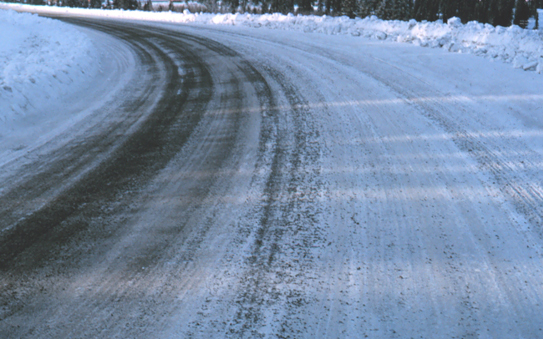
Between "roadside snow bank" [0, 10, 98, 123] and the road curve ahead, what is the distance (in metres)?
1.05

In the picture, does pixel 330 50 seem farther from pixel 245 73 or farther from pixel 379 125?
pixel 379 125

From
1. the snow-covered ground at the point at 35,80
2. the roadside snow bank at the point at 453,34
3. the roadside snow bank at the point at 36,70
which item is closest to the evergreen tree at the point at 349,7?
the roadside snow bank at the point at 453,34

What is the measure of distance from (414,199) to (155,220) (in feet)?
7.12

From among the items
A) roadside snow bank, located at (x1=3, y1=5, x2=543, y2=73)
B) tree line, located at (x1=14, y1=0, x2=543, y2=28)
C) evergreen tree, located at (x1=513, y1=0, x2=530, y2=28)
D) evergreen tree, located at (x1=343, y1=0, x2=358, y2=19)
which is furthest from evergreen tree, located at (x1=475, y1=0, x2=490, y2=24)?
roadside snow bank, located at (x1=3, y1=5, x2=543, y2=73)

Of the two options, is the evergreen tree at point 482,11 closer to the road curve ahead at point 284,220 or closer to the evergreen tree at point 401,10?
the evergreen tree at point 401,10

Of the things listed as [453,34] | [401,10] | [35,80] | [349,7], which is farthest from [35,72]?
[401,10]

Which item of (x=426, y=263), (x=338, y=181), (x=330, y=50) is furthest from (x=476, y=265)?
(x=330, y=50)

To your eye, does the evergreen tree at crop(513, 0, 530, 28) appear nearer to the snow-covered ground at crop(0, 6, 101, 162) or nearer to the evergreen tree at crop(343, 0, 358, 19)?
the evergreen tree at crop(343, 0, 358, 19)

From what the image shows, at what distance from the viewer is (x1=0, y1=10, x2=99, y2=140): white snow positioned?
5.50 metres

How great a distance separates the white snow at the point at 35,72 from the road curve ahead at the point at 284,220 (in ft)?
3.23

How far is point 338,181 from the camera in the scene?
357 cm

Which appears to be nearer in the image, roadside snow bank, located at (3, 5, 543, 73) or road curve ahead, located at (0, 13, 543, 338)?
road curve ahead, located at (0, 13, 543, 338)

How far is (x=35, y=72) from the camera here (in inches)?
262

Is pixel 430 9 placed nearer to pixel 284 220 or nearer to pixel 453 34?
pixel 453 34
